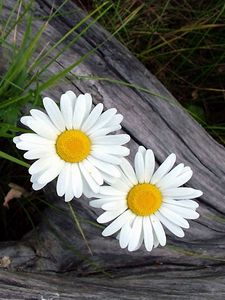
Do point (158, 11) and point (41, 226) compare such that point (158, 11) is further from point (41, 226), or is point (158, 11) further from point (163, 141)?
point (41, 226)

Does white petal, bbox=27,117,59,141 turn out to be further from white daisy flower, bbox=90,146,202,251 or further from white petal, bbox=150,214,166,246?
white petal, bbox=150,214,166,246

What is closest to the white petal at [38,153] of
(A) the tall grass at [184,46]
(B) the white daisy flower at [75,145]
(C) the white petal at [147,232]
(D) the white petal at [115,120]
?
(B) the white daisy flower at [75,145]

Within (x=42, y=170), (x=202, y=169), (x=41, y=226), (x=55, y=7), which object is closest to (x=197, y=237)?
(x=202, y=169)

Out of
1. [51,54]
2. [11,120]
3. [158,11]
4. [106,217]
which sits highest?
[158,11]

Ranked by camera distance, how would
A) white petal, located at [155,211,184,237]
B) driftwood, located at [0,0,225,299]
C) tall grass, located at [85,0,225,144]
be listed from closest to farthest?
white petal, located at [155,211,184,237], driftwood, located at [0,0,225,299], tall grass, located at [85,0,225,144]

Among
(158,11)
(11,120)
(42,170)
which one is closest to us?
(42,170)

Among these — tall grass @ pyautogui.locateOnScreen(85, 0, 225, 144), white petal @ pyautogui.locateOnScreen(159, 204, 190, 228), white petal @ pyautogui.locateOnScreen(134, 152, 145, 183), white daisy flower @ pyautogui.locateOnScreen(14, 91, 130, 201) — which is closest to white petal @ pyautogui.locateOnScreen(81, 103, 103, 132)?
white daisy flower @ pyautogui.locateOnScreen(14, 91, 130, 201)

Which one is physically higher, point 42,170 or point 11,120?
point 11,120
